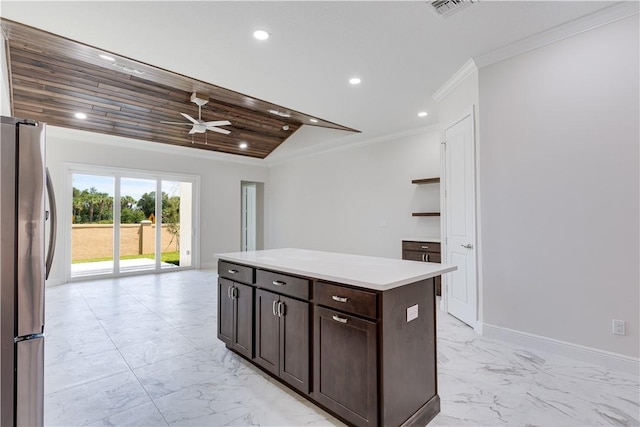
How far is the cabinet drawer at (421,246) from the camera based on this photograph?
4.74 m

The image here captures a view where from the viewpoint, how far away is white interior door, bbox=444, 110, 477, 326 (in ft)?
11.1

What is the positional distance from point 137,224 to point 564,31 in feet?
24.6

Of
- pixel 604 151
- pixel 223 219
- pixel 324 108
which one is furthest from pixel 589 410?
pixel 223 219

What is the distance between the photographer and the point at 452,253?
3842 mm

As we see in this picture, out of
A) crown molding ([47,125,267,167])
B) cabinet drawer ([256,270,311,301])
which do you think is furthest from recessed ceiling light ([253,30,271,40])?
crown molding ([47,125,267,167])

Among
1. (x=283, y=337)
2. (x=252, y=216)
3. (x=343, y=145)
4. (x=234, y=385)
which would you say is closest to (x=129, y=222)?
(x=252, y=216)

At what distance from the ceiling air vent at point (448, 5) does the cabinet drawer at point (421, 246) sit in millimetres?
3140

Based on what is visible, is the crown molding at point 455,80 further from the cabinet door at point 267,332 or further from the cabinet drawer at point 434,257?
the cabinet door at point 267,332

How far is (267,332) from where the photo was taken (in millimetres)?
2328

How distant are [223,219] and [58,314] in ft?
13.7

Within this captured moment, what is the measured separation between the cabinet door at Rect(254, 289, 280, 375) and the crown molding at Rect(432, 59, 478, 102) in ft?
10.2

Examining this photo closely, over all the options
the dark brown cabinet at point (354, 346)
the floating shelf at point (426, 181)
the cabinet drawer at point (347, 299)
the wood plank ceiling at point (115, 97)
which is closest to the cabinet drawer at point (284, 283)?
the dark brown cabinet at point (354, 346)

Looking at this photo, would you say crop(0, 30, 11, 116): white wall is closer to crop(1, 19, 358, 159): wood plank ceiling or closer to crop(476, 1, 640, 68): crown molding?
crop(1, 19, 358, 159): wood plank ceiling

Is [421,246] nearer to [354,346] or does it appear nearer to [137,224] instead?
[354,346]
